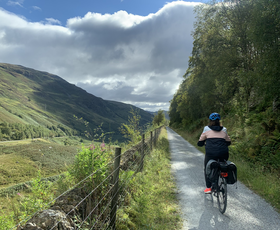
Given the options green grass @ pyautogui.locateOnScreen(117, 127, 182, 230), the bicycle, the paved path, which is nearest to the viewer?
green grass @ pyautogui.locateOnScreen(117, 127, 182, 230)

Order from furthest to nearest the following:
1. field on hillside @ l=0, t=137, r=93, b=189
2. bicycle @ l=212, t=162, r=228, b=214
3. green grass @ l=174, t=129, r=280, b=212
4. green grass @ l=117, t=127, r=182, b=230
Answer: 1. field on hillside @ l=0, t=137, r=93, b=189
2. green grass @ l=174, t=129, r=280, b=212
3. bicycle @ l=212, t=162, r=228, b=214
4. green grass @ l=117, t=127, r=182, b=230

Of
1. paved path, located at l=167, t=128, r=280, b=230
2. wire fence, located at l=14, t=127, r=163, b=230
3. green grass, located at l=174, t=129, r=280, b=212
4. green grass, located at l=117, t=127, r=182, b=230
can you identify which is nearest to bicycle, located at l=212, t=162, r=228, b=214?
paved path, located at l=167, t=128, r=280, b=230

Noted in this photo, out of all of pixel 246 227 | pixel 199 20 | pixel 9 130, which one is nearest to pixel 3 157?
pixel 9 130

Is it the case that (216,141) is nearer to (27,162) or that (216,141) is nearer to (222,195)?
(222,195)

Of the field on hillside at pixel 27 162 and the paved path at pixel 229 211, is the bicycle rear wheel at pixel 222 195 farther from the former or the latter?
the field on hillside at pixel 27 162

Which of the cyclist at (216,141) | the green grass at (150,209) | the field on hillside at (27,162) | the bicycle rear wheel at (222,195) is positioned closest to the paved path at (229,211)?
the bicycle rear wheel at (222,195)

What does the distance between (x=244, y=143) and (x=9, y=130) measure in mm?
211154

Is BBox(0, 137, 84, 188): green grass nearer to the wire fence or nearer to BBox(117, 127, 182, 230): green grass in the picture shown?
BBox(117, 127, 182, 230): green grass

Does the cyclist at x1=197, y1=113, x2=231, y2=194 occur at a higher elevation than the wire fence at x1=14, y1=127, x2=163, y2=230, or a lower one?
higher

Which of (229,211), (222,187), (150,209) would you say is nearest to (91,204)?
(150,209)

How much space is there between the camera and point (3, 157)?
10025 cm

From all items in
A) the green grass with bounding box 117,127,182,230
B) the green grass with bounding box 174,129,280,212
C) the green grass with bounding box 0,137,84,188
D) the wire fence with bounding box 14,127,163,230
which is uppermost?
the wire fence with bounding box 14,127,163,230

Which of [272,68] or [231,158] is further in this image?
[231,158]

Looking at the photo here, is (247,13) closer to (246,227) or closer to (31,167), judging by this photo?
(246,227)
